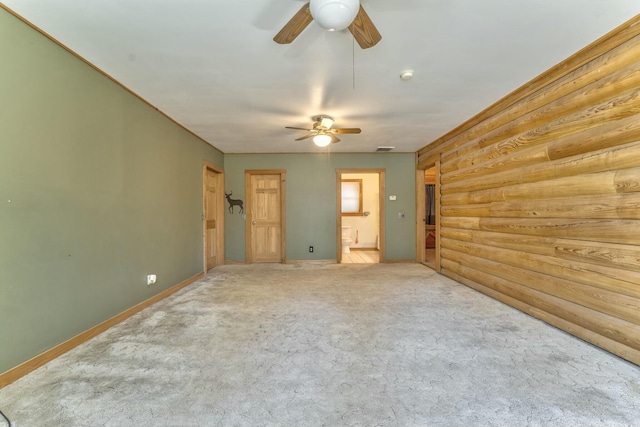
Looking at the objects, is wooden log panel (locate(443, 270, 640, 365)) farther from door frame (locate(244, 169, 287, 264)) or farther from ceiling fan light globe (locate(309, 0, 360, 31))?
door frame (locate(244, 169, 287, 264))

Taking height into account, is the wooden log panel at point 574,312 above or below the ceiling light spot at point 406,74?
below

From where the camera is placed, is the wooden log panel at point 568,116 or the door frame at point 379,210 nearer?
the wooden log panel at point 568,116

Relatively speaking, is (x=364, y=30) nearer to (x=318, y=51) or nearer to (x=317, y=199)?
(x=318, y=51)

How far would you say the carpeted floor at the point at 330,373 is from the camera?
4.86ft

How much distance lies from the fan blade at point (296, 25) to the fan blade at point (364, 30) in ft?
0.91

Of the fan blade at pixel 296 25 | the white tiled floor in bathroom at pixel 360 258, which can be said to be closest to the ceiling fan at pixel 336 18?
the fan blade at pixel 296 25

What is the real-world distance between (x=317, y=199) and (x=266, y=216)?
120 centimetres

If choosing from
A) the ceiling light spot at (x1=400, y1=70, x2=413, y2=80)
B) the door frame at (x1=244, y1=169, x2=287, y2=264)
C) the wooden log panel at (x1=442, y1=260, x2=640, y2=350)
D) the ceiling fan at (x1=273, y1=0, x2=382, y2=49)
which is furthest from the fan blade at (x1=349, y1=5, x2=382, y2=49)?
the door frame at (x1=244, y1=169, x2=287, y2=264)

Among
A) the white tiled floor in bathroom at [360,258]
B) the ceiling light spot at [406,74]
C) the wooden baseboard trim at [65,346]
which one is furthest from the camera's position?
the white tiled floor in bathroom at [360,258]

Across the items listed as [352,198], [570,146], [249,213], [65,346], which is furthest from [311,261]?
[570,146]

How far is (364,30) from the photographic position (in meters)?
1.69

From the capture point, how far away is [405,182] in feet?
19.9

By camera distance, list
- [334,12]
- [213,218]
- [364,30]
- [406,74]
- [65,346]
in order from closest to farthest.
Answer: [334,12] → [364,30] → [65,346] → [406,74] → [213,218]

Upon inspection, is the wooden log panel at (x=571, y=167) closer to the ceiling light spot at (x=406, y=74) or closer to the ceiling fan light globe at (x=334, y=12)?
the ceiling light spot at (x=406, y=74)
